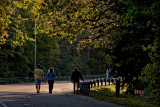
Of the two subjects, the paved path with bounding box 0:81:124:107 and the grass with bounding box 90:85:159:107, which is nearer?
the paved path with bounding box 0:81:124:107

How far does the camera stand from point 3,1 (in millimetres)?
27359

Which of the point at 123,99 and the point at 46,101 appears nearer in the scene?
the point at 46,101

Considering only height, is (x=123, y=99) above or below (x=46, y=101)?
below

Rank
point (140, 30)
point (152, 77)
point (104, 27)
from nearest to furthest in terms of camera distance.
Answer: point (152, 77) < point (140, 30) < point (104, 27)

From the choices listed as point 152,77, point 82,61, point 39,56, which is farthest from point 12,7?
point 82,61

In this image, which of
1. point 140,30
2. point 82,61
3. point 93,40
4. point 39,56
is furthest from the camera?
point 82,61

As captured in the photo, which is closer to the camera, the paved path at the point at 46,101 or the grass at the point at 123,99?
the paved path at the point at 46,101

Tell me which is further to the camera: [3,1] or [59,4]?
[3,1]

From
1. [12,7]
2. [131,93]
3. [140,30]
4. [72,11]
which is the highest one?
[12,7]

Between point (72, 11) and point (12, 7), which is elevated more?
point (12, 7)

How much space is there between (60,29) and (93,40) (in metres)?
3.70

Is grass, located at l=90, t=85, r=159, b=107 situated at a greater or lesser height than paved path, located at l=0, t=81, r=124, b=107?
lesser

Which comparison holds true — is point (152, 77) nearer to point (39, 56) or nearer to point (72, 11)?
point (72, 11)

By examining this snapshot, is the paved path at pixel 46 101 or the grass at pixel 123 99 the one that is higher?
the paved path at pixel 46 101
